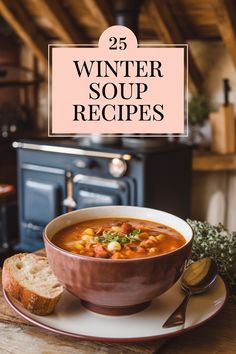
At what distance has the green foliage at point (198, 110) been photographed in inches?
144

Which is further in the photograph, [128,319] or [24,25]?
[24,25]

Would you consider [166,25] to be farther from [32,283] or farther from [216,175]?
[32,283]

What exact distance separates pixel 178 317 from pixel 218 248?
0.25m

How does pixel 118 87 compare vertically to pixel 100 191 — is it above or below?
above

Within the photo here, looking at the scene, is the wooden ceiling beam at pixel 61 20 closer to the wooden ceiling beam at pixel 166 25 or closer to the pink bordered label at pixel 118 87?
the wooden ceiling beam at pixel 166 25

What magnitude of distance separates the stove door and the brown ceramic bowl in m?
2.23

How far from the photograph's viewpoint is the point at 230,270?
41.8 inches

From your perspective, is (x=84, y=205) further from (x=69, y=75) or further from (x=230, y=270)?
(x=230, y=270)

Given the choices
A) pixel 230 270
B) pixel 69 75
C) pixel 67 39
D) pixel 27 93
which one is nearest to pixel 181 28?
pixel 67 39

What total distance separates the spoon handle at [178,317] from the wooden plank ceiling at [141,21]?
226 centimetres

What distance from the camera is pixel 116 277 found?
845 millimetres

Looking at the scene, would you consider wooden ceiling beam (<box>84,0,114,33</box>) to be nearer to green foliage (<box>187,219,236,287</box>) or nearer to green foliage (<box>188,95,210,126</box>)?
green foliage (<box>188,95,210,126</box>)

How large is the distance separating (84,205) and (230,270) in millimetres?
2293

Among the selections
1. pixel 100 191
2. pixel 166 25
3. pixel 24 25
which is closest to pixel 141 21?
pixel 166 25
